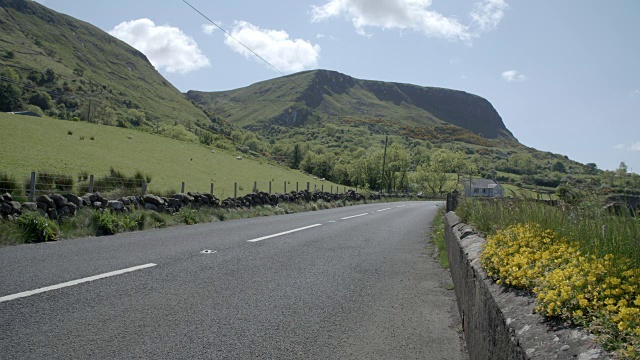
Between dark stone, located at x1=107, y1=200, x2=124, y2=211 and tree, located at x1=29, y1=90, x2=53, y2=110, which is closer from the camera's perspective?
dark stone, located at x1=107, y1=200, x2=124, y2=211

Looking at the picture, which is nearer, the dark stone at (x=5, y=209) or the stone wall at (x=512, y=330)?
the stone wall at (x=512, y=330)

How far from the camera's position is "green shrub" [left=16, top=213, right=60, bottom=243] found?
31.9 feet

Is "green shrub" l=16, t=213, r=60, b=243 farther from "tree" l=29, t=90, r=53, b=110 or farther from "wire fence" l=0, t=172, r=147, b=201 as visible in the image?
"tree" l=29, t=90, r=53, b=110

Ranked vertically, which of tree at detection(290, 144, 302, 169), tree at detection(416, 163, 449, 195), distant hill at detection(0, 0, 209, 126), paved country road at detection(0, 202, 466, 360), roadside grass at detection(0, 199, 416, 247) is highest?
distant hill at detection(0, 0, 209, 126)

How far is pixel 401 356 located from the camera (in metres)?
4.34

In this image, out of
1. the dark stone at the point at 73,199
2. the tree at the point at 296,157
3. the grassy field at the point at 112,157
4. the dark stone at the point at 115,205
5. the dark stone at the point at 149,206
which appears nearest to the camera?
the dark stone at the point at 73,199

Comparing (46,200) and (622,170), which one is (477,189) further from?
(46,200)

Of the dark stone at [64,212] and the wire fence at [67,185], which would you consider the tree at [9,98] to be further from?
the dark stone at [64,212]

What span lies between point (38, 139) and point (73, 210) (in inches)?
1210

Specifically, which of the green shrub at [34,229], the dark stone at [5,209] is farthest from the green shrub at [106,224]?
the dark stone at [5,209]

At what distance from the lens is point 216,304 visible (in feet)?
17.5

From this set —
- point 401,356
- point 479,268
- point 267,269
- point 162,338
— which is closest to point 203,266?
point 267,269

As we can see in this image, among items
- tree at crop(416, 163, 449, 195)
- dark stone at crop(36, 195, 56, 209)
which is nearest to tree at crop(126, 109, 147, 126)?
tree at crop(416, 163, 449, 195)

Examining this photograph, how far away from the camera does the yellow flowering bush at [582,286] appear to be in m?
2.00
